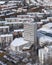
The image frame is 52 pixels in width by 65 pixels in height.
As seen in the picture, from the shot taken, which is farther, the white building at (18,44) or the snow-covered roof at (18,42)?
the snow-covered roof at (18,42)

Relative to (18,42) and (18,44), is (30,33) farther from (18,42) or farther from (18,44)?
(18,44)

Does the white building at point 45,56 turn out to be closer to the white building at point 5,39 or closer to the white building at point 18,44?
the white building at point 18,44

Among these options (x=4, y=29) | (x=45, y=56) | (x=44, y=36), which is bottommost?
(x=4, y=29)

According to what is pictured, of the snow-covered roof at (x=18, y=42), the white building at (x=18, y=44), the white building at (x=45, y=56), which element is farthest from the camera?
the snow-covered roof at (x=18, y=42)

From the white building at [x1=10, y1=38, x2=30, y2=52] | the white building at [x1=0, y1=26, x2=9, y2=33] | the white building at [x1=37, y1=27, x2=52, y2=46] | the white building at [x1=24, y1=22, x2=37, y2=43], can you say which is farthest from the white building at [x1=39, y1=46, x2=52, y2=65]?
the white building at [x1=0, y1=26, x2=9, y2=33]

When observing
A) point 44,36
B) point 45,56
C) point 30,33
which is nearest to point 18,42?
point 30,33

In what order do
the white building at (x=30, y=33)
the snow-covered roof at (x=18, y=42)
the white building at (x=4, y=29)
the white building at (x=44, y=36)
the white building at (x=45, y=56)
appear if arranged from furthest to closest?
the white building at (x=4, y=29)
the white building at (x=30, y=33)
the white building at (x=44, y=36)
the snow-covered roof at (x=18, y=42)
the white building at (x=45, y=56)

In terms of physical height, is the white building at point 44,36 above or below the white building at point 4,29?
above

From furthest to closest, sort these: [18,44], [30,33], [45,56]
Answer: [30,33] → [18,44] → [45,56]

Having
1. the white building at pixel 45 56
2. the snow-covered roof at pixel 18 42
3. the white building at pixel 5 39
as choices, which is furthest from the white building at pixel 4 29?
the white building at pixel 45 56

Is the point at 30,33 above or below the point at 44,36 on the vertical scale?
above

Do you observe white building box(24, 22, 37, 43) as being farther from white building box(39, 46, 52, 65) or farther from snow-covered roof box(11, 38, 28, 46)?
white building box(39, 46, 52, 65)


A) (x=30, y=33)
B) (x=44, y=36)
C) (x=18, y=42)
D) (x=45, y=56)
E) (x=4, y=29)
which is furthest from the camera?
(x=4, y=29)
